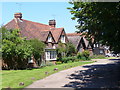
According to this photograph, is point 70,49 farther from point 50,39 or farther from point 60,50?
point 50,39

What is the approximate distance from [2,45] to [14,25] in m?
8.65

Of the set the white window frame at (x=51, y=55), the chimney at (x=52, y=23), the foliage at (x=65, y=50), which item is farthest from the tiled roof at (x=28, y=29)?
the chimney at (x=52, y=23)

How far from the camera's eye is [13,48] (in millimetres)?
22891

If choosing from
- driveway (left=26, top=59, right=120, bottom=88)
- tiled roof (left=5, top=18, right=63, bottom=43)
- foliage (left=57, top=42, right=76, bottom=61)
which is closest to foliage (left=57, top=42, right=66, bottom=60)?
foliage (left=57, top=42, right=76, bottom=61)

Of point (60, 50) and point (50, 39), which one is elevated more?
point (50, 39)

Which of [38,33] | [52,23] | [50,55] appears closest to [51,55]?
[50,55]

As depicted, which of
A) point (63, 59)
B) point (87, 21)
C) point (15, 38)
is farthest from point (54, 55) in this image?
point (87, 21)

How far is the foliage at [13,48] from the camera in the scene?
896 inches

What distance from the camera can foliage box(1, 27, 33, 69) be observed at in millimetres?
22766

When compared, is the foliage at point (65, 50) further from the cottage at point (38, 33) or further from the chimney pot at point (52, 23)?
the chimney pot at point (52, 23)

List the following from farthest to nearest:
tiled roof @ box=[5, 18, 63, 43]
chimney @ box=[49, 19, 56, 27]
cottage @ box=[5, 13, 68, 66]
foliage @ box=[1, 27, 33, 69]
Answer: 1. chimney @ box=[49, 19, 56, 27]
2. cottage @ box=[5, 13, 68, 66]
3. tiled roof @ box=[5, 18, 63, 43]
4. foliage @ box=[1, 27, 33, 69]

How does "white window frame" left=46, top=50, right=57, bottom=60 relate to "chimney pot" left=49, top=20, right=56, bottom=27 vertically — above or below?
below

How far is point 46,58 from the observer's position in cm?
3262

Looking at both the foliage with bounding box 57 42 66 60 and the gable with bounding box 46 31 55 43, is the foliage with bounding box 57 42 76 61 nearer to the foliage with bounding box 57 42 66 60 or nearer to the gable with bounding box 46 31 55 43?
the foliage with bounding box 57 42 66 60
